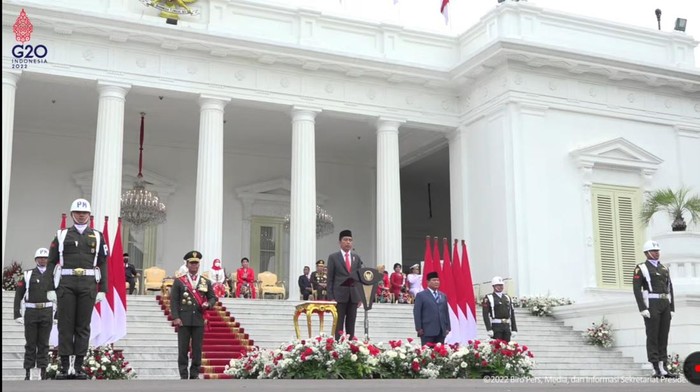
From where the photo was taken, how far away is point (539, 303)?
65.3 feet

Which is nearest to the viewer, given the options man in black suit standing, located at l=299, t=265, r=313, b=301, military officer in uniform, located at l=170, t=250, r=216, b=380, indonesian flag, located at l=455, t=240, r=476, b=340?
military officer in uniform, located at l=170, t=250, r=216, b=380

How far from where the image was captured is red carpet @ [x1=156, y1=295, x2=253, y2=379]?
528 inches

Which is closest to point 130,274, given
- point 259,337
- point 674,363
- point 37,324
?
point 259,337

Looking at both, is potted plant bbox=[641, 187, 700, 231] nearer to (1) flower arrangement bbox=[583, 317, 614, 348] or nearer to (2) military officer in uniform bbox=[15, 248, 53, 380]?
(1) flower arrangement bbox=[583, 317, 614, 348]

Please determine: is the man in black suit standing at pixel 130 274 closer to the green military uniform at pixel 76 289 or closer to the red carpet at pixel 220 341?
the red carpet at pixel 220 341

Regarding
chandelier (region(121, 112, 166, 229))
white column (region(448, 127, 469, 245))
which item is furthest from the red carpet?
white column (region(448, 127, 469, 245))

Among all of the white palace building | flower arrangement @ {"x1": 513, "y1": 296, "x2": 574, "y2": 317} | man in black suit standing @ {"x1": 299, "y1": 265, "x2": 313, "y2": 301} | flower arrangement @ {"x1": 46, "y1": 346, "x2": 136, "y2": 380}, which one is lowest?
flower arrangement @ {"x1": 46, "y1": 346, "x2": 136, "y2": 380}

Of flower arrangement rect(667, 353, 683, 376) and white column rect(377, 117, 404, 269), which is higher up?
white column rect(377, 117, 404, 269)

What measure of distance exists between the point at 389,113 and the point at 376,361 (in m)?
14.4

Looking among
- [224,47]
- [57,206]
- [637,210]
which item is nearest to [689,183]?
[637,210]

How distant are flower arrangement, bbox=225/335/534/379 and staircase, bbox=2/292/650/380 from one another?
3238mm

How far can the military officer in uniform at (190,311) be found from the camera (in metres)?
9.91

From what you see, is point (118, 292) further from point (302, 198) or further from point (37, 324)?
point (302, 198)

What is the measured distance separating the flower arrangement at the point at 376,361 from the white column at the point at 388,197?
11580 mm
